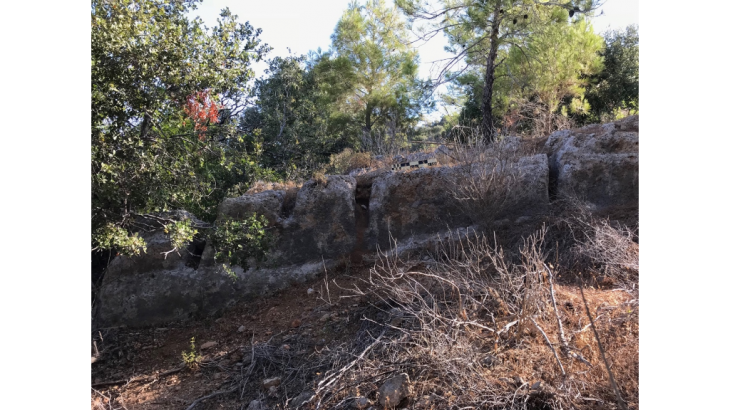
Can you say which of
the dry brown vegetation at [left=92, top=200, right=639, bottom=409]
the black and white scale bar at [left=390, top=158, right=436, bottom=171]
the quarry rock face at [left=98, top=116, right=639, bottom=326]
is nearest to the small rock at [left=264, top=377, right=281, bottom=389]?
the dry brown vegetation at [left=92, top=200, right=639, bottom=409]

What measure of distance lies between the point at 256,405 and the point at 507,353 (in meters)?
2.21

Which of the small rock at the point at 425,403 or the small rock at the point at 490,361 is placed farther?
the small rock at the point at 490,361

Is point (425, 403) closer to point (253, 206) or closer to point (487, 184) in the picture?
point (487, 184)

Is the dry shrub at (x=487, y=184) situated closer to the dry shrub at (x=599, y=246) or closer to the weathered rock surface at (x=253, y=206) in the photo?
the dry shrub at (x=599, y=246)

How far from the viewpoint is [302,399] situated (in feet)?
11.7

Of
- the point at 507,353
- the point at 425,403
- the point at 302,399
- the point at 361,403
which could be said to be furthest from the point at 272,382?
the point at 507,353

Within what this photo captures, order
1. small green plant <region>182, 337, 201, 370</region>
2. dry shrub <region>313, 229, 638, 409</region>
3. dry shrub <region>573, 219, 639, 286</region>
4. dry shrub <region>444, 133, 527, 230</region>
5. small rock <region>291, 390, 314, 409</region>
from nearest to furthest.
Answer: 1. dry shrub <region>313, 229, 638, 409</region>
2. small rock <region>291, 390, 314, 409</region>
3. dry shrub <region>573, 219, 639, 286</region>
4. small green plant <region>182, 337, 201, 370</region>
5. dry shrub <region>444, 133, 527, 230</region>

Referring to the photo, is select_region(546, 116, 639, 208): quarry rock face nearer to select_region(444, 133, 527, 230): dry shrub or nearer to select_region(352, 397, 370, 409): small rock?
select_region(444, 133, 527, 230): dry shrub

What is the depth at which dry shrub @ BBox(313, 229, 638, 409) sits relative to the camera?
266 centimetres

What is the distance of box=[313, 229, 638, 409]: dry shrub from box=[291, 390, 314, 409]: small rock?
6.2 inches

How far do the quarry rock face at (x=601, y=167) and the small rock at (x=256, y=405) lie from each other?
15.7 ft

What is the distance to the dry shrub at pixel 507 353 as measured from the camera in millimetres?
2662

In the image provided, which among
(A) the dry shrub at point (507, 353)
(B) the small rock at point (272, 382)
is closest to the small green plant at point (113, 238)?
(B) the small rock at point (272, 382)
